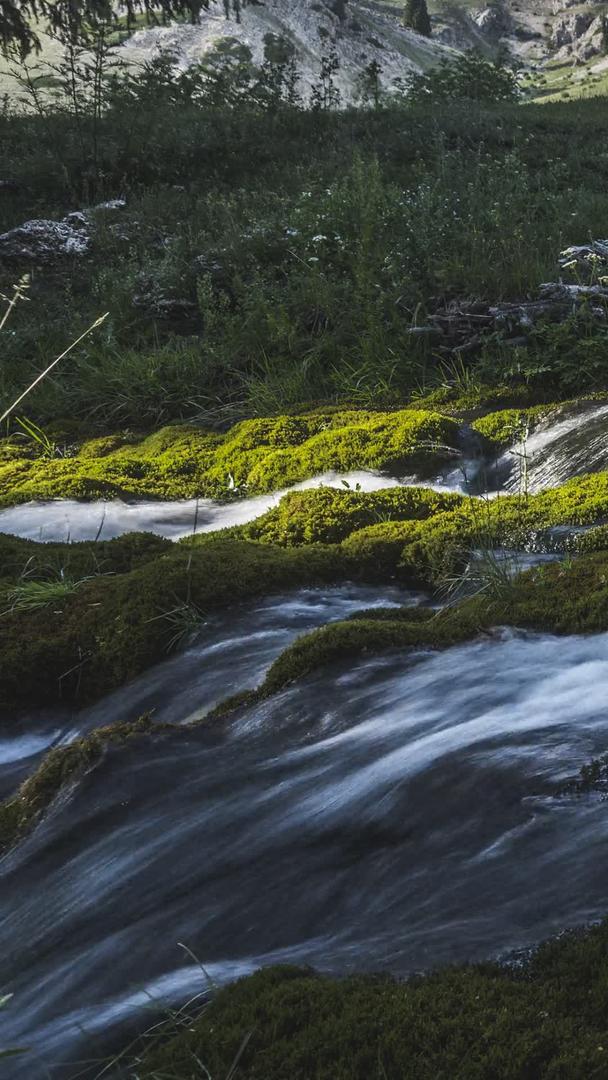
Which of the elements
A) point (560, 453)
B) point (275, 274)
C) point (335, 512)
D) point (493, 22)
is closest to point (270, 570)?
point (335, 512)

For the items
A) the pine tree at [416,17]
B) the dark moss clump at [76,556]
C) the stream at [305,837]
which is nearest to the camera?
the stream at [305,837]

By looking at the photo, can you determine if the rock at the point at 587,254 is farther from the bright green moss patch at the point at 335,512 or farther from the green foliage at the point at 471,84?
the green foliage at the point at 471,84

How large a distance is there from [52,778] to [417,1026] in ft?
5.27

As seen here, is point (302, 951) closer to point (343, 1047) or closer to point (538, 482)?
point (343, 1047)

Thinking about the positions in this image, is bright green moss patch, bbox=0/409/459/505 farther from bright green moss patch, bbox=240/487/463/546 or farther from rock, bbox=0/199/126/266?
rock, bbox=0/199/126/266

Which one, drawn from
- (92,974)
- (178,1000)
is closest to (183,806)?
(92,974)

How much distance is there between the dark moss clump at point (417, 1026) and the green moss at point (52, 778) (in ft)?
3.70

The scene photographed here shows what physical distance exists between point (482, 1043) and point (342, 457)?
495cm

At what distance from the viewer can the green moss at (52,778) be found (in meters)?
2.96

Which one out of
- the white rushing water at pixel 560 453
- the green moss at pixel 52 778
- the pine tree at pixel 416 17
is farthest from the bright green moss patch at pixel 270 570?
the pine tree at pixel 416 17

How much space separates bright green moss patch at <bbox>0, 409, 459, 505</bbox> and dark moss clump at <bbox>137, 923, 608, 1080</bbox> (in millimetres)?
4594

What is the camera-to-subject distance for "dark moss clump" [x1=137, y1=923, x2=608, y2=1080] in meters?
1.69

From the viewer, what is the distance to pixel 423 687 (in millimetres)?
3191

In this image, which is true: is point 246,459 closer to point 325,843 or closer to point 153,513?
point 153,513
